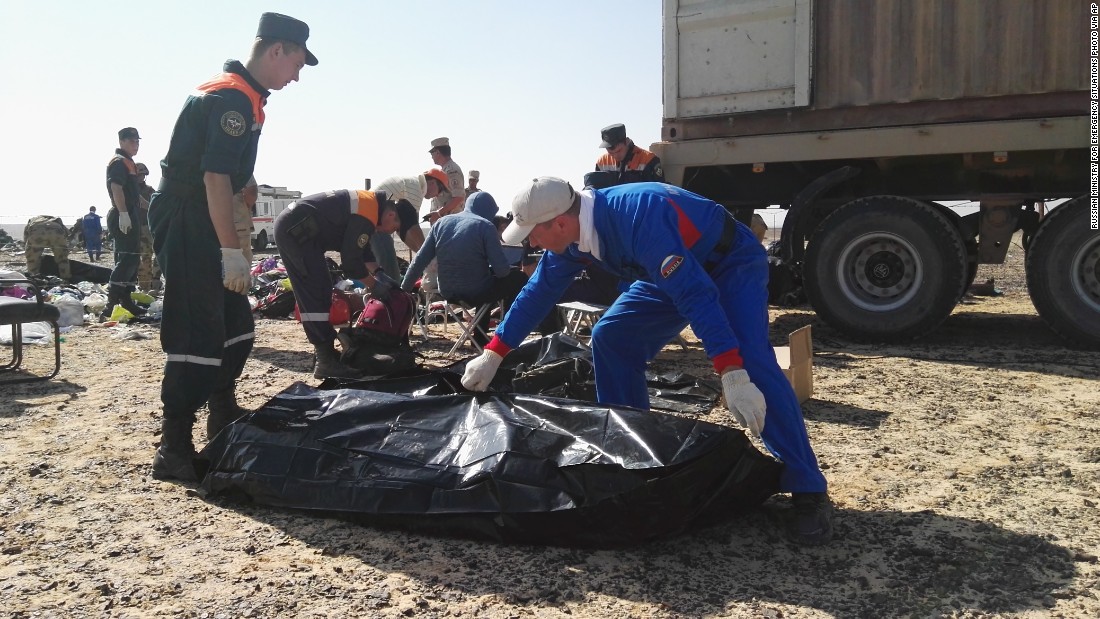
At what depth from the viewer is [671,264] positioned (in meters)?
2.73

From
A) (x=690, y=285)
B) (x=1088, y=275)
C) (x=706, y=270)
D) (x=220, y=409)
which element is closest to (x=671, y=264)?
(x=690, y=285)

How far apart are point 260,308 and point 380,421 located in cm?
676

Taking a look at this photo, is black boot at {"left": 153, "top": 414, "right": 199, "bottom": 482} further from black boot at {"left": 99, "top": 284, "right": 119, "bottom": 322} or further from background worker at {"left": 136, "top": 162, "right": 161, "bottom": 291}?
black boot at {"left": 99, "top": 284, "right": 119, "bottom": 322}

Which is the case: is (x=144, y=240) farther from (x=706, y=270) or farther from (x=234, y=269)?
(x=706, y=270)

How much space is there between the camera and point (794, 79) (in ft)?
21.3

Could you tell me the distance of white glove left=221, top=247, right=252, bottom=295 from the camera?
3518 mm

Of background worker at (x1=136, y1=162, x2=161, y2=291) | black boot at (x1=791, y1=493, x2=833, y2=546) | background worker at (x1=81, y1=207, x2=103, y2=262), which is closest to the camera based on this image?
black boot at (x1=791, y1=493, x2=833, y2=546)

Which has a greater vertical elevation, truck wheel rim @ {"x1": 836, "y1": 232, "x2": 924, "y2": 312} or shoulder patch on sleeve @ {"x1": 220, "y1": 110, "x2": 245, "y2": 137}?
shoulder patch on sleeve @ {"x1": 220, "y1": 110, "x2": 245, "y2": 137}

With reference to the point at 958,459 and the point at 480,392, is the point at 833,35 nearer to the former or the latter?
the point at 958,459

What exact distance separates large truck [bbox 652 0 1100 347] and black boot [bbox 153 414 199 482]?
459cm

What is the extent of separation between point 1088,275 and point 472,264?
4.28 meters

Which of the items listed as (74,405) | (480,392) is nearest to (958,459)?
(480,392)

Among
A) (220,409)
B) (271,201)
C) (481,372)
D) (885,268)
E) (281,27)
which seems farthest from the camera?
(271,201)

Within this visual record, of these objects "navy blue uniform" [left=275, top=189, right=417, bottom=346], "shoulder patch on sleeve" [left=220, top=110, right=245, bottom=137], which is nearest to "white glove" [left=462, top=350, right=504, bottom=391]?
"shoulder patch on sleeve" [left=220, top=110, right=245, bottom=137]
